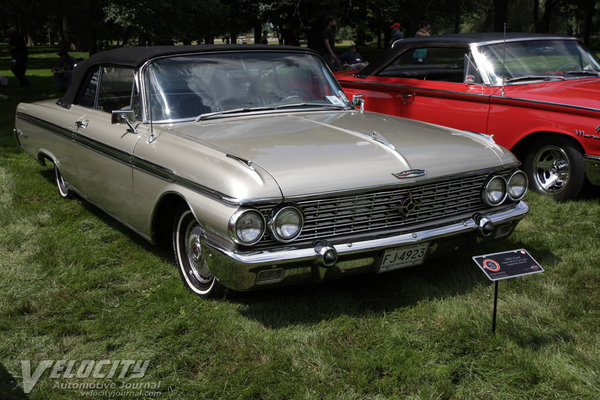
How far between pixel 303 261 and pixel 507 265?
3.47 feet

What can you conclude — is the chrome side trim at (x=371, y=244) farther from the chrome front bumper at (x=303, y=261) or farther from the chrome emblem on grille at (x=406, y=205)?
the chrome emblem on grille at (x=406, y=205)

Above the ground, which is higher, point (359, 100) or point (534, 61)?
point (534, 61)

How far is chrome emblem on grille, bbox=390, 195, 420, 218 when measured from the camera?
3.46 meters

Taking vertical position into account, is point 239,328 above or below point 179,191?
below

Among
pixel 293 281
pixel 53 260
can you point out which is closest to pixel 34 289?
pixel 53 260

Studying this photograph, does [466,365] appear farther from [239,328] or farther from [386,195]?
[239,328]

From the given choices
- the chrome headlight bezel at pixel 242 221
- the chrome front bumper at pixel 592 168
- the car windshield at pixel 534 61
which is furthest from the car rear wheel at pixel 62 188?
the chrome front bumper at pixel 592 168

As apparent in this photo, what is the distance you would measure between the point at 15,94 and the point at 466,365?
1428 centimetres

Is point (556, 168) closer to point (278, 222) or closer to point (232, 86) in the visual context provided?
point (232, 86)

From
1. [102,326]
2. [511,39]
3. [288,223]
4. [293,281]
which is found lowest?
[102,326]

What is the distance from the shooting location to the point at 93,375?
2.97m

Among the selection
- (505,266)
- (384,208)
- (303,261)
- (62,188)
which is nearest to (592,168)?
(505,266)

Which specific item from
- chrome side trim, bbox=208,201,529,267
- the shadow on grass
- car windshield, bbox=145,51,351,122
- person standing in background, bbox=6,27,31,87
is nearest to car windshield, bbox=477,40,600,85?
car windshield, bbox=145,51,351,122

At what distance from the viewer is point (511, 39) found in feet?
20.7
